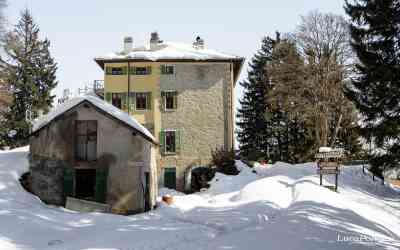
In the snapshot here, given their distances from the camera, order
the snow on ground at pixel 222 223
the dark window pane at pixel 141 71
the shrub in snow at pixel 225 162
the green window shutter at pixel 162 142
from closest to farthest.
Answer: the snow on ground at pixel 222 223 < the shrub in snow at pixel 225 162 < the green window shutter at pixel 162 142 < the dark window pane at pixel 141 71

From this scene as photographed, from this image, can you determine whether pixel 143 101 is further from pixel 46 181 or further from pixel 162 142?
pixel 46 181

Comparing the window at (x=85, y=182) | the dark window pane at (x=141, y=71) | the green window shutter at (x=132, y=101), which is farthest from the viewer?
the dark window pane at (x=141, y=71)

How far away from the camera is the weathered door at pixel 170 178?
112 ft

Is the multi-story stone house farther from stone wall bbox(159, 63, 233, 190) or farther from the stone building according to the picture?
the stone building

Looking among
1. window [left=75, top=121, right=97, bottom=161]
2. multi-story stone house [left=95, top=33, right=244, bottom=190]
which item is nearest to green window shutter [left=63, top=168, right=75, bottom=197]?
window [left=75, top=121, right=97, bottom=161]

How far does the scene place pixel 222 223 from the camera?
54.3 ft

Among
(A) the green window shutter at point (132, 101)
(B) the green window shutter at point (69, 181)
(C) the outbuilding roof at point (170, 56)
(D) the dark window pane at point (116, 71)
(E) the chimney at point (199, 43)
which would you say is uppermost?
(E) the chimney at point (199, 43)

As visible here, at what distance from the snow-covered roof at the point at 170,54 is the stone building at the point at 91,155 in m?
13.4

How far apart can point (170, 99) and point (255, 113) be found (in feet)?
56.5

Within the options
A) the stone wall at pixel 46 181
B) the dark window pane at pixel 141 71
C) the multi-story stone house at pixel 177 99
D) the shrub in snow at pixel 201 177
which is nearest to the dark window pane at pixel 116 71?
the multi-story stone house at pixel 177 99

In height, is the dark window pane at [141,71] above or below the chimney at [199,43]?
below

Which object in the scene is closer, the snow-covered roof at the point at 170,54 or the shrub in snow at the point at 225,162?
the shrub in snow at the point at 225,162

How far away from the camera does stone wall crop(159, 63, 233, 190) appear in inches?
1362

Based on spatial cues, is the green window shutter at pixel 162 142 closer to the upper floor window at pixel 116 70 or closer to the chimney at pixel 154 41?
the upper floor window at pixel 116 70
